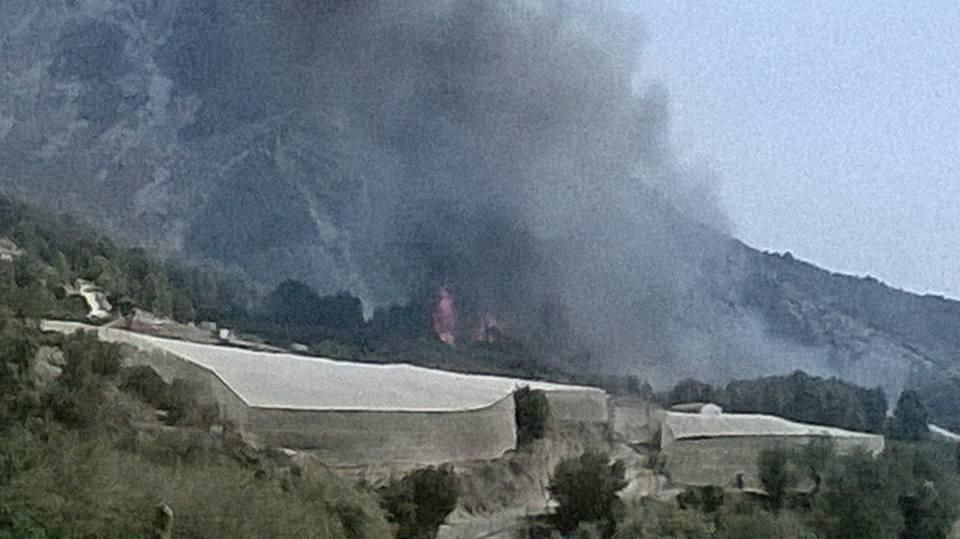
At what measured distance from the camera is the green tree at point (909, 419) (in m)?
13.0

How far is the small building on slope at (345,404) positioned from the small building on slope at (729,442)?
0.75 metres

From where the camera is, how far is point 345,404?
9742 millimetres

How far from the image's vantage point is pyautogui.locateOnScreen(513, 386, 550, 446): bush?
1079cm

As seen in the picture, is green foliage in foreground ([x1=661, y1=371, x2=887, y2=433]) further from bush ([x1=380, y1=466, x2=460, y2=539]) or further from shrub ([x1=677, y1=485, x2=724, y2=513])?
bush ([x1=380, y1=466, x2=460, y2=539])

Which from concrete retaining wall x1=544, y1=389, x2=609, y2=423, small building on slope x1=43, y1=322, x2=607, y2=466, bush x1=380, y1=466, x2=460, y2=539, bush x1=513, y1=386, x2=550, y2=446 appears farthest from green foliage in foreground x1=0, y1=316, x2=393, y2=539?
concrete retaining wall x1=544, y1=389, x2=609, y2=423

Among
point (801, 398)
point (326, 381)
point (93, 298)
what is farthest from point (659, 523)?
point (801, 398)

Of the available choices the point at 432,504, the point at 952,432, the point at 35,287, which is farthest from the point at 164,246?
the point at 952,432

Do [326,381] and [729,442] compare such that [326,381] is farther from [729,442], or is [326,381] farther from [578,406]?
[729,442]

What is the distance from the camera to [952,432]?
13719mm

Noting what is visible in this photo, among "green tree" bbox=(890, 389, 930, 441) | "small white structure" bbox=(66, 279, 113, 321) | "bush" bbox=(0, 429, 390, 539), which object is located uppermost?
"small white structure" bbox=(66, 279, 113, 321)

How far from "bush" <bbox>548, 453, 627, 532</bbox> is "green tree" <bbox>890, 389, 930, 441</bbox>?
369 cm

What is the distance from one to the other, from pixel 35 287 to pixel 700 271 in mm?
9124

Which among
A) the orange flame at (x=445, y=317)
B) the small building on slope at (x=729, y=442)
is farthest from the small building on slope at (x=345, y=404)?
the orange flame at (x=445, y=317)

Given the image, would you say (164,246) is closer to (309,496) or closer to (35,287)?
(35,287)
